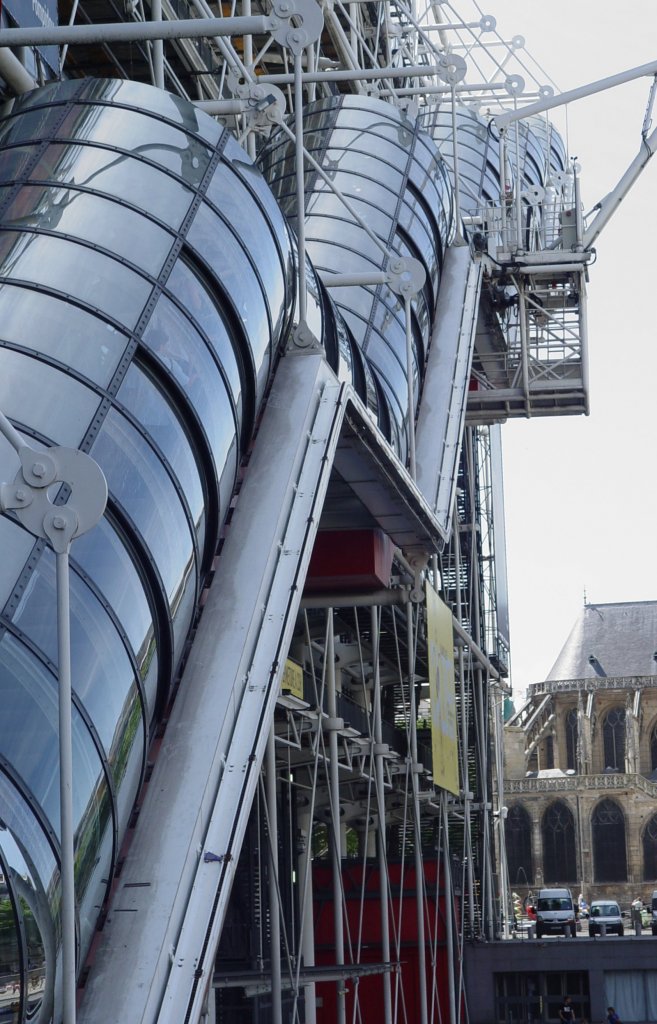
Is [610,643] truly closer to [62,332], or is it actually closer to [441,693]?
[441,693]

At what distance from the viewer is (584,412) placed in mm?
32750

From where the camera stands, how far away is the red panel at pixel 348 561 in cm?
1769

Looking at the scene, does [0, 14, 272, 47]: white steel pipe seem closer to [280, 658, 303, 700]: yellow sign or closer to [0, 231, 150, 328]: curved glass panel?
[0, 231, 150, 328]: curved glass panel

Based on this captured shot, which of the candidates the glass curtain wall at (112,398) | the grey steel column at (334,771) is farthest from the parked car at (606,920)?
the glass curtain wall at (112,398)

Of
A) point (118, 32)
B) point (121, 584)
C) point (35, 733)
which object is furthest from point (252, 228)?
point (35, 733)

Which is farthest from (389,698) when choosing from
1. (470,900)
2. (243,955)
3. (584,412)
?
(243,955)

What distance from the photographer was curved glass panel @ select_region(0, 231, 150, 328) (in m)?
11.5

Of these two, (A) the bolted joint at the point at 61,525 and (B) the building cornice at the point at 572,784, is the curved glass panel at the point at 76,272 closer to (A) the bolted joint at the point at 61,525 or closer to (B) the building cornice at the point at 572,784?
(A) the bolted joint at the point at 61,525

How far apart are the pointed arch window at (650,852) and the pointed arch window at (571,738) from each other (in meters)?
10.3

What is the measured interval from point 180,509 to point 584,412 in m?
22.2

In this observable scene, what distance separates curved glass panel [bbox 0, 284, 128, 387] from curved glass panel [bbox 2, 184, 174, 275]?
0.81 m

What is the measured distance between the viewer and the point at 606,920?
47.5 m

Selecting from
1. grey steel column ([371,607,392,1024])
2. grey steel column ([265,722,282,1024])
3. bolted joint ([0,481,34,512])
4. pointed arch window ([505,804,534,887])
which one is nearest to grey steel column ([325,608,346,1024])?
grey steel column ([371,607,392,1024])

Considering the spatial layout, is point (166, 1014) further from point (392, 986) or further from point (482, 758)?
point (482, 758)
